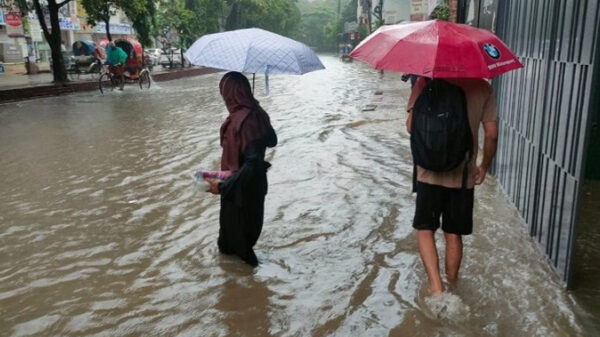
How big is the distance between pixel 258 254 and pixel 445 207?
1746 mm

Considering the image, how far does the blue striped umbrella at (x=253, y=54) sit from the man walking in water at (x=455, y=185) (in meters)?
0.91

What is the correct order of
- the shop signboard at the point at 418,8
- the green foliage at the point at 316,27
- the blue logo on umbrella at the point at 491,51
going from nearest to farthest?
1. the blue logo on umbrella at the point at 491,51
2. the shop signboard at the point at 418,8
3. the green foliage at the point at 316,27

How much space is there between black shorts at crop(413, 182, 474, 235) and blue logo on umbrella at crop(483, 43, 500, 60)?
2.74ft

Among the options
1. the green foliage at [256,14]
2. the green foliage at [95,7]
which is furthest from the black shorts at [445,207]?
the green foliage at [256,14]

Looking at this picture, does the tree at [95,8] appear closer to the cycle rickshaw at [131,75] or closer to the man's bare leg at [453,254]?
the cycle rickshaw at [131,75]

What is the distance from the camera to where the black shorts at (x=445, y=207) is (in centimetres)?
351

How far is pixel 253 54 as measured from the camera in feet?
12.6

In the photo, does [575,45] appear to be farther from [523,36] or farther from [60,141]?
[60,141]

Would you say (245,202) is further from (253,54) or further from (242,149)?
(253,54)

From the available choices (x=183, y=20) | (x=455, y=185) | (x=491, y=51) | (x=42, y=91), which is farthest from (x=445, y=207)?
(x=183, y=20)

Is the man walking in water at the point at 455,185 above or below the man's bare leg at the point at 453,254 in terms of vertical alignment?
above

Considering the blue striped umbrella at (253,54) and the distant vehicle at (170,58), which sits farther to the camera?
the distant vehicle at (170,58)

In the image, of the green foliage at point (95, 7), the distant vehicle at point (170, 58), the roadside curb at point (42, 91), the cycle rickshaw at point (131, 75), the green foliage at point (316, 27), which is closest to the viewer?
the roadside curb at point (42, 91)

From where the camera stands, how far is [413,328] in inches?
135
